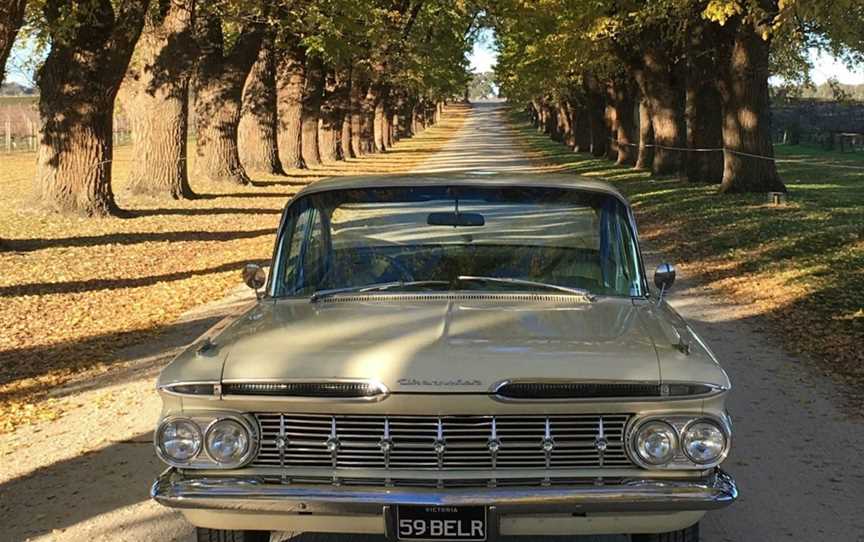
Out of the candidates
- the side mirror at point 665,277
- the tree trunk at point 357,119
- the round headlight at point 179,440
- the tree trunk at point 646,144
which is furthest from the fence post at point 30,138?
the round headlight at point 179,440

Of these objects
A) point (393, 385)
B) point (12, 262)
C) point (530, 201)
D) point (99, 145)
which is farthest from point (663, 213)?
point (393, 385)

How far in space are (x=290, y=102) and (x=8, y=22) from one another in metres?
22.5

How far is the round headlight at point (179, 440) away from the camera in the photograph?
352 cm

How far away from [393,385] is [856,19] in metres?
21.4

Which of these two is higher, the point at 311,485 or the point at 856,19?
the point at 856,19

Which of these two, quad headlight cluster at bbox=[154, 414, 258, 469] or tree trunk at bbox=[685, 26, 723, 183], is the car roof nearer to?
quad headlight cluster at bbox=[154, 414, 258, 469]

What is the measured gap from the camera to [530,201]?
15.7 feet

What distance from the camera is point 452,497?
3342 mm

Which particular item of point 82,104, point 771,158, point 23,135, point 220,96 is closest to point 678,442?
point 82,104

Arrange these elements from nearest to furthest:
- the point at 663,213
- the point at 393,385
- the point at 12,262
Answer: the point at 393,385
the point at 12,262
the point at 663,213

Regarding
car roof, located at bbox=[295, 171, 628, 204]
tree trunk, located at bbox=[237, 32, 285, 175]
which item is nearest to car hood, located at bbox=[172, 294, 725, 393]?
car roof, located at bbox=[295, 171, 628, 204]

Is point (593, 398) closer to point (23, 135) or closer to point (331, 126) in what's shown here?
point (331, 126)

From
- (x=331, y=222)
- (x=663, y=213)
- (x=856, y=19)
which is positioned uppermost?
(x=856, y=19)

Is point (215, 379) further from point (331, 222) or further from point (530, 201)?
point (530, 201)
